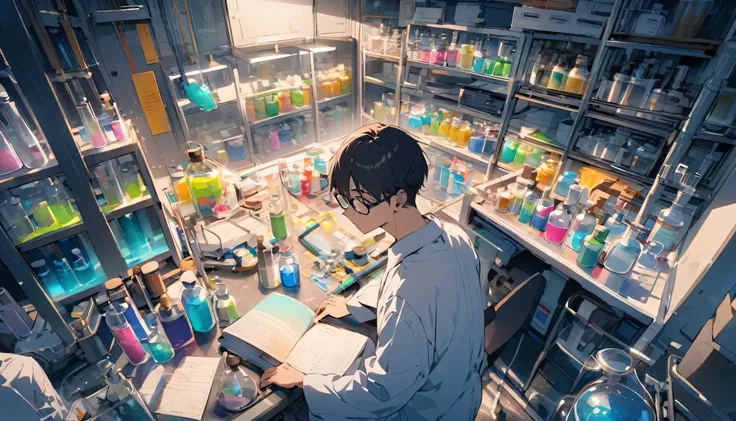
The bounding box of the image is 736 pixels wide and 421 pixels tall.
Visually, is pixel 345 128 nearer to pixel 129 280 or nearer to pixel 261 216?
pixel 261 216

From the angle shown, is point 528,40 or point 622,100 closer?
point 622,100

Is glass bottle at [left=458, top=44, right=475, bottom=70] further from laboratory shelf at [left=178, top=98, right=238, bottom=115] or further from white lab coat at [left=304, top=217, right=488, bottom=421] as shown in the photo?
white lab coat at [left=304, top=217, right=488, bottom=421]

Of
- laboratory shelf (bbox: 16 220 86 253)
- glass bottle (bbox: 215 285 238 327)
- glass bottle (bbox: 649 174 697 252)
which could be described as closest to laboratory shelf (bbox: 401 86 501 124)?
glass bottle (bbox: 649 174 697 252)

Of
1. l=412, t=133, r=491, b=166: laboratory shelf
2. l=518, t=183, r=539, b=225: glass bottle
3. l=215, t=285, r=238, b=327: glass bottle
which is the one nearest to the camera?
l=215, t=285, r=238, b=327: glass bottle

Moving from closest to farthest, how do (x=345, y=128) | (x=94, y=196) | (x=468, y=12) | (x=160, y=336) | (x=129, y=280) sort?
(x=160, y=336), (x=129, y=280), (x=94, y=196), (x=468, y=12), (x=345, y=128)

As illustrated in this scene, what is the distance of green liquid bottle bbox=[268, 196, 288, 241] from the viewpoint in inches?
73.9

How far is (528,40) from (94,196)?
3192mm

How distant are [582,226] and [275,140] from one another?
3.48 metres

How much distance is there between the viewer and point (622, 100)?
230 centimetres

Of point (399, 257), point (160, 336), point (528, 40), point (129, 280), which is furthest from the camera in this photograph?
point (528, 40)

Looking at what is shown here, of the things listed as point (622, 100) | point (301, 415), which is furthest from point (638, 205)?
point (301, 415)

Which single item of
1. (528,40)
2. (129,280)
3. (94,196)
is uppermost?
(528,40)

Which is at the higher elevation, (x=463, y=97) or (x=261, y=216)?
(x=463, y=97)

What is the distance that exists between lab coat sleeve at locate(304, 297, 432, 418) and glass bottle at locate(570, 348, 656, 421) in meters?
0.48
